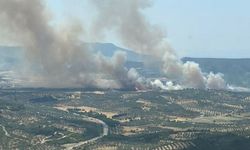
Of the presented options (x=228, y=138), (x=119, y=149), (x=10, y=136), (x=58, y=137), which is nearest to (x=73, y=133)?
(x=58, y=137)

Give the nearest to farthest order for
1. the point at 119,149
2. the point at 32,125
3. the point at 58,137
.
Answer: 1. the point at 119,149
2. the point at 58,137
3. the point at 32,125

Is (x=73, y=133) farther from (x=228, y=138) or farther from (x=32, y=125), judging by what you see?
(x=228, y=138)

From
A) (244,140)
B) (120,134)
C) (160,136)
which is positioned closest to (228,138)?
(244,140)

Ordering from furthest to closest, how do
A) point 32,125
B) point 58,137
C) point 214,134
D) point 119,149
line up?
point 32,125 → point 58,137 → point 214,134 → point 119,149

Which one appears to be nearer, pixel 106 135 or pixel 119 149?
pixel 119 149

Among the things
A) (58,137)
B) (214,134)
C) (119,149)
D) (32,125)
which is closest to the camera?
(119,149)

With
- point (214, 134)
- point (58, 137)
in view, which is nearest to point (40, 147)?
point (58, 137)

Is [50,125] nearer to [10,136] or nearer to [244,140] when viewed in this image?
[10,136]

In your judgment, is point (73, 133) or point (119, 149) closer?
point (119, 149)
